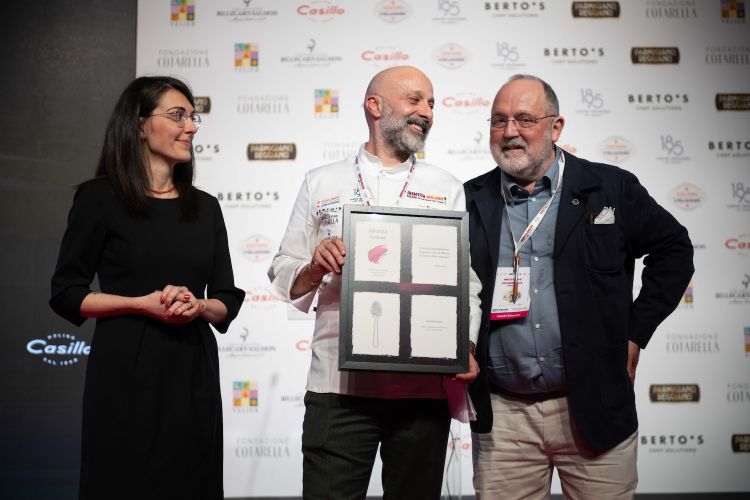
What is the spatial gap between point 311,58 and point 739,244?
2.99m

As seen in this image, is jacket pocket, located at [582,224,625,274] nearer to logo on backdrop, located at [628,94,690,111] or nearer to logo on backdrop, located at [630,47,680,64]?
logo on backdrop, located at [628,94,690,111]

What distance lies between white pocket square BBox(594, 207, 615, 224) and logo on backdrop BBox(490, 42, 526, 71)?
7.61ft

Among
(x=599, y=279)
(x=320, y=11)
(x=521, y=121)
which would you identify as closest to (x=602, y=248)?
(x=599, y=279)

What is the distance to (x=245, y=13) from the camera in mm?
4395

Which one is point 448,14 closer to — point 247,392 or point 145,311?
point 247,392

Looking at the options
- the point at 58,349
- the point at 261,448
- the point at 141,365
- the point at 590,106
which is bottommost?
the point at 261,448

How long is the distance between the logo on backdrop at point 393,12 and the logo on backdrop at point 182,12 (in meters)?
1.21

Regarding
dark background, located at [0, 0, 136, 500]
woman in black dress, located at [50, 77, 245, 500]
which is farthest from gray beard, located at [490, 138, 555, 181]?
dark background, located at [0, 0, 136, 500]

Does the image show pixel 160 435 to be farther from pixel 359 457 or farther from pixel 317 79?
pixel 317 79

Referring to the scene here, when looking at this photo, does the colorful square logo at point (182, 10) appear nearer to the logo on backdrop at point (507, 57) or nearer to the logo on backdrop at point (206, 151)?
the logo on backdrop at point (206, 151)

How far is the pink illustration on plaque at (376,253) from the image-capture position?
6.44 ft

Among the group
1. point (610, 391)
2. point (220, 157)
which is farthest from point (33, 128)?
point (610, 391)

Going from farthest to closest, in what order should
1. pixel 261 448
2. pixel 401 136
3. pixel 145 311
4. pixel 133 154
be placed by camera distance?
pixel 261 448, pixel 401 136, pixel 133 154, pixel 145 311

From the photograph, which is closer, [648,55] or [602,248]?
[602,248]
